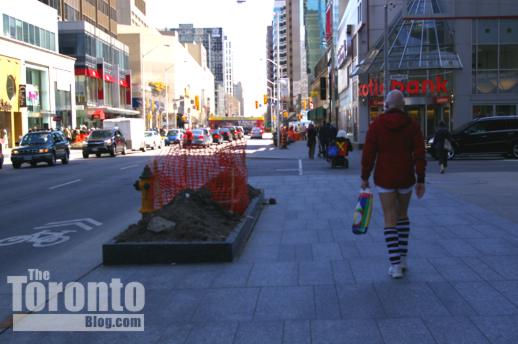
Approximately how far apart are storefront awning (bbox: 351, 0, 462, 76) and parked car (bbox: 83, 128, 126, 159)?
16.5 metres

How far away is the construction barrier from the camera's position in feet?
34.9

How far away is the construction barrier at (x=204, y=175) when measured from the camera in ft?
34.9

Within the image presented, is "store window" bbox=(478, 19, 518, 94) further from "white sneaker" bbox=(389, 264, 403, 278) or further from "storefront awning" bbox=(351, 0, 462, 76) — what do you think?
"white sneaker" bbox=(389, 264, 403, 278)

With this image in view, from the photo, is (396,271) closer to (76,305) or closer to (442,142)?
(76,305)

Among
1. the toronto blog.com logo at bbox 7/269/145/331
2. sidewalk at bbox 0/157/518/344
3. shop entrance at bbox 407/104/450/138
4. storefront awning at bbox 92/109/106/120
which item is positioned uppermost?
storefront awning at bbox 92/109/106/120

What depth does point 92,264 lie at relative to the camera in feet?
26.1

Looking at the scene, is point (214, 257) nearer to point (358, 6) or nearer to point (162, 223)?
point (162, 223)

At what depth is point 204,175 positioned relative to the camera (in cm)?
1198

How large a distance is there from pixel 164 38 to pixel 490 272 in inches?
5276

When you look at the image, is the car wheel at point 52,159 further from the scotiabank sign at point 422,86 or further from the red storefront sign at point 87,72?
the red storefront sign at point 87,72

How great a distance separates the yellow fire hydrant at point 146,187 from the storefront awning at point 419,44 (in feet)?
95.3

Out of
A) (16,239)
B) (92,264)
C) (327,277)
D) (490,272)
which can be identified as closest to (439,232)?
(490,272)

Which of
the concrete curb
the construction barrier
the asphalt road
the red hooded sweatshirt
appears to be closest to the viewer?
the red hooded sweatshirt

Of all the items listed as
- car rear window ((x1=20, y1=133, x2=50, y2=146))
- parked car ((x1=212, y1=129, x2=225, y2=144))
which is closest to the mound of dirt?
car rear window ((x1=20, y1=133, x2=50, y2=146))
